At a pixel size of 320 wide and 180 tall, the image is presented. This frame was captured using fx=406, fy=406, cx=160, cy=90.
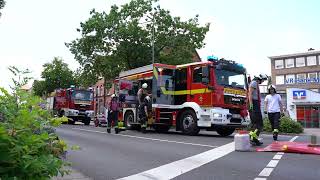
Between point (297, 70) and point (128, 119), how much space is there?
71573 millimetres

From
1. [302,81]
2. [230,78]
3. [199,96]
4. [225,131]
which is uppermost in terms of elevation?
[302,81]

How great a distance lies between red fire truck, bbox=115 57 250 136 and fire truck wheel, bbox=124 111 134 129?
156 cm

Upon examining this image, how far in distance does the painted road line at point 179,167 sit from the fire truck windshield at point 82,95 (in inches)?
996

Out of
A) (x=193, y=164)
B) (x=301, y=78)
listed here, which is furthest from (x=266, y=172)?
(x=301, y=78)

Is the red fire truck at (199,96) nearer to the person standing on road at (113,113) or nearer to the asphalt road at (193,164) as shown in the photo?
the person standing on road at (113,113)

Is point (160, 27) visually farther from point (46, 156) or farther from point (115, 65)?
point (46, 156)

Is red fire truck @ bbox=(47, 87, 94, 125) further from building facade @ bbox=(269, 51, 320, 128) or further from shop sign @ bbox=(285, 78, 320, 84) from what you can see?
shop sign @ bbox=(285, 78, 320, 84)

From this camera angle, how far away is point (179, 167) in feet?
24.5

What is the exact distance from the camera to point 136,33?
3759cm

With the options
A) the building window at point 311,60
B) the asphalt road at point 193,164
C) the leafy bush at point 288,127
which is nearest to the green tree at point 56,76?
the building window at point 311,60

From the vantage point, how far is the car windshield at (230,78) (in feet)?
49.5

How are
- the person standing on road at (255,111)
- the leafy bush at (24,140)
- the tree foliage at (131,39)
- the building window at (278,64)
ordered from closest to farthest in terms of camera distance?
the leafy bush at (24,140) → the person standing on road at (255,111) → the tree foliage at (131,39) → the building window at (278,64)

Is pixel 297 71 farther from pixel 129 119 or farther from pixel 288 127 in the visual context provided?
pixel 129 119

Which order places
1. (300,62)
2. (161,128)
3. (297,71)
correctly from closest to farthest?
(161,128) < (300,62) < (297,71)
